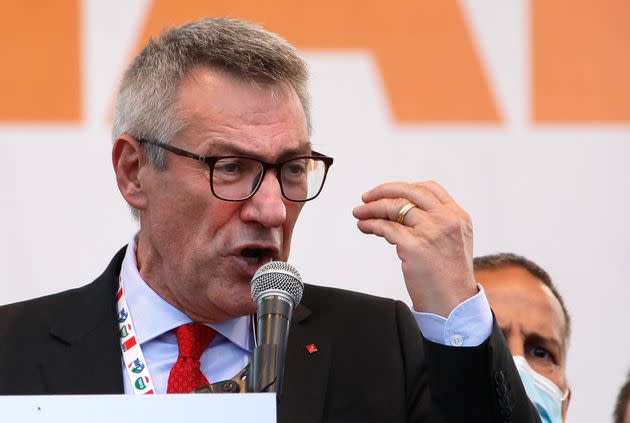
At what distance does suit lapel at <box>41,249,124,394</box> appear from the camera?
9.02 ft

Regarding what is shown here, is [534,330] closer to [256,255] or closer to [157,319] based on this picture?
[256,255]

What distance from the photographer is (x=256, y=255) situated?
2.74 m

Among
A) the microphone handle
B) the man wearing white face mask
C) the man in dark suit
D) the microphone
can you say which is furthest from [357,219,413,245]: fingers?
the man wearing white face mask

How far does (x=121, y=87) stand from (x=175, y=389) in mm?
919

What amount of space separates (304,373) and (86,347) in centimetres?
59

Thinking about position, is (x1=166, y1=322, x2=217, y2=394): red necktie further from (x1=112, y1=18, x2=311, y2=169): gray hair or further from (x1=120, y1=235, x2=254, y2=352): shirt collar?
(x1=112, y1=18, x2=311, y2=169): gray hair

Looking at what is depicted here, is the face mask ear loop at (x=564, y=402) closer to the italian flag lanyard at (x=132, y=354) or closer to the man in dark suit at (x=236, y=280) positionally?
the man in dark suit at (x=236, y=280)

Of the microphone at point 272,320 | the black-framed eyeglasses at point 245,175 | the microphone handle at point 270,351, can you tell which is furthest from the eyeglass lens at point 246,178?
the microphone handle at point 270,351

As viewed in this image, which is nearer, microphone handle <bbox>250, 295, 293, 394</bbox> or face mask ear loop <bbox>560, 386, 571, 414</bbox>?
microphone handle <bbox>250, 295, 293, 394</bbox>

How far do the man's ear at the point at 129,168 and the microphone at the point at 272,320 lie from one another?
0.85 m

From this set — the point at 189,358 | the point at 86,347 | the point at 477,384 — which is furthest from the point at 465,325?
the point at 86,347

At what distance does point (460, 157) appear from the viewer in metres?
4.21

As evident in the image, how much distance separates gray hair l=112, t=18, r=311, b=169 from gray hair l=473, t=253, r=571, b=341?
114 centimetres

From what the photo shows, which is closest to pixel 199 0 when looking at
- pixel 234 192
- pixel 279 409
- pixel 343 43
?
pixel 343 43
